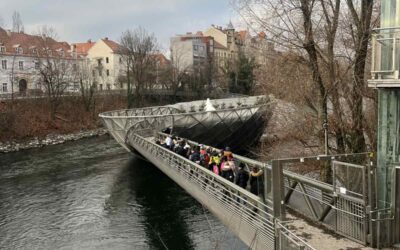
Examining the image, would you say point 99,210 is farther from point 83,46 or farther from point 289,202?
point 83,46

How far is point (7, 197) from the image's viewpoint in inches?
974

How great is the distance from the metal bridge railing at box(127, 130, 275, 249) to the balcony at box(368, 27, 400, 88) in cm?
336

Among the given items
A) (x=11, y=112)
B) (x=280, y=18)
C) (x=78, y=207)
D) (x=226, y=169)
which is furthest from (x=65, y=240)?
(x=11, y=112)

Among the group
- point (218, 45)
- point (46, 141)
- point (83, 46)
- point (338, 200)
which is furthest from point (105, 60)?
point (338, 200)

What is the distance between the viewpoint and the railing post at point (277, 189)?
8602mm

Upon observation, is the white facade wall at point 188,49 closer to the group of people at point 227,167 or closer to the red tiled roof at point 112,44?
A: the red tiled roof at point 112,44

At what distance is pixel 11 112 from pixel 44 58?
15389 millimetres

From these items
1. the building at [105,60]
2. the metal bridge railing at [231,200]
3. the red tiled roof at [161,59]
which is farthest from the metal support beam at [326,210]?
the building at [105,60]

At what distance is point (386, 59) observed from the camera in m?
9.00

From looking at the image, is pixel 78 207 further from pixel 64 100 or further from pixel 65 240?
pixel 64 100

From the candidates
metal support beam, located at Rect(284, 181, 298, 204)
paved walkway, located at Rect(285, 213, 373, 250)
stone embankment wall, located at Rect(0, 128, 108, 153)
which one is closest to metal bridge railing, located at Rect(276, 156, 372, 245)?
paved walkway, located at Rect(285, 213, 373, 250)

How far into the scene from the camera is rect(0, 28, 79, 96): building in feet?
211

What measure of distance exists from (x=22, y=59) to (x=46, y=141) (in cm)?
2637

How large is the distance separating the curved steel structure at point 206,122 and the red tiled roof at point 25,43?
97.4 ft
